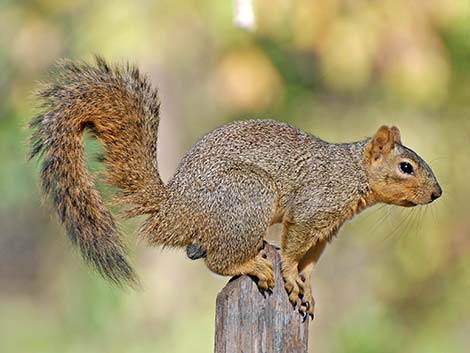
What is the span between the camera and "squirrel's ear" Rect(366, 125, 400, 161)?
8.72 feet

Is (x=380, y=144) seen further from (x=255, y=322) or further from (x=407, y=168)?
(x=255, y=322)

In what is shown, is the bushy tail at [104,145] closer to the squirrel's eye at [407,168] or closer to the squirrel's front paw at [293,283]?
the squirrel's front paw at [293,283]

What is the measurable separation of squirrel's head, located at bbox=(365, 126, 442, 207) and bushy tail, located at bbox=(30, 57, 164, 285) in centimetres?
58

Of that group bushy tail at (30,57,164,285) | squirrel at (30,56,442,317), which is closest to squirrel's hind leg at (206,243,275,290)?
squirrel at (30,56,442,317)

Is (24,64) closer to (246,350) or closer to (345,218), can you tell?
(345,218)

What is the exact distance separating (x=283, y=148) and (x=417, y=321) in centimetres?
305

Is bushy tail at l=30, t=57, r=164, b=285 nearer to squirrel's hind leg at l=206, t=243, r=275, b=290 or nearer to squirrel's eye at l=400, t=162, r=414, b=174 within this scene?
squirrel's hind leg at l=206, t=243, r=275, b=290

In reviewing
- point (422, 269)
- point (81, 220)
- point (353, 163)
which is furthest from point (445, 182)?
point (81, 220)

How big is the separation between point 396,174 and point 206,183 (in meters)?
0.54

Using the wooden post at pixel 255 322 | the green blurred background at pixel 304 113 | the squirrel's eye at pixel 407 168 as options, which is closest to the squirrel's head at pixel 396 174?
the squirrel's eye at pixel 407 168

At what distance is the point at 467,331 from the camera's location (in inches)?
210

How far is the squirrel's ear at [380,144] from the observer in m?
2.66

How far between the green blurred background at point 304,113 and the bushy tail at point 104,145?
85.4 inches

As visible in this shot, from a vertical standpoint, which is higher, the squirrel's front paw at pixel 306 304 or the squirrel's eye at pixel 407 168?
the squirrel's eye at pixel 407 168
